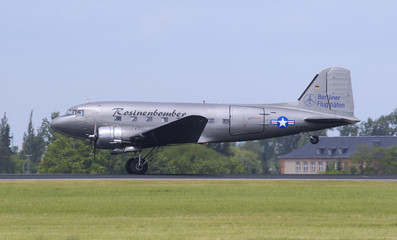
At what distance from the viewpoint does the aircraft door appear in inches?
1454

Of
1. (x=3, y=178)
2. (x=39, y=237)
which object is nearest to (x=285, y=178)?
(x=3, y=178)

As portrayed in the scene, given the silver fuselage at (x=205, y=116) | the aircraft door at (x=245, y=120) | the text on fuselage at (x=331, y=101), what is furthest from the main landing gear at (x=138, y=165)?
the text on fuselage at (x=331, y=101)

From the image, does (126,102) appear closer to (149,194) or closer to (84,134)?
(84,134)

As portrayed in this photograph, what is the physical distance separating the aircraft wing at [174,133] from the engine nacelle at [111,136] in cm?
48

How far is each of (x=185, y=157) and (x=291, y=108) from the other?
656 cm

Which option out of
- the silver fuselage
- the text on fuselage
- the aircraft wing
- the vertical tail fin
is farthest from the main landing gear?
the text on fuselage

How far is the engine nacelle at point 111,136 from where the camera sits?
34306mm

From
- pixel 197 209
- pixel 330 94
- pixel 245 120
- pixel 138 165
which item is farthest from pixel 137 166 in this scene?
pixel 197 209

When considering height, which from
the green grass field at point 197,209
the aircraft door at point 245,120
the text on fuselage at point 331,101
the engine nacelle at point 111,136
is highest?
the text on fuselage at point 331,101

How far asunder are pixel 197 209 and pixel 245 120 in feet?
47.9

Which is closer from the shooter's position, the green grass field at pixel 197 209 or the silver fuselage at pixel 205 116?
the green grass field at pixel 197 209

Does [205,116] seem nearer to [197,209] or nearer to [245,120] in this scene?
[245,120]

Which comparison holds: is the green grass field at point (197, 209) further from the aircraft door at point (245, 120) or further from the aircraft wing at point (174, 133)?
the aircraft door at point (245, 120)

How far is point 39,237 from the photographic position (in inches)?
660
